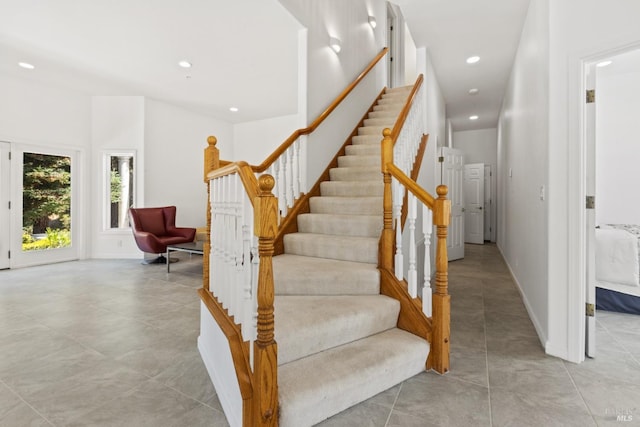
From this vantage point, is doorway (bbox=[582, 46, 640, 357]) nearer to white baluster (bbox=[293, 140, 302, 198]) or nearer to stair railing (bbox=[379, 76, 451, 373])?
stair railing (bbox=[379, 76, 451, 373])

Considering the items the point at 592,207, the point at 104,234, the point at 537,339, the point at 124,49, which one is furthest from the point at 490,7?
the point at 104,234

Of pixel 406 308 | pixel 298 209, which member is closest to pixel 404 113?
pixel 298 209

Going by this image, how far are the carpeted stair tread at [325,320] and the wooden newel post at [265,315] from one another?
329 mm

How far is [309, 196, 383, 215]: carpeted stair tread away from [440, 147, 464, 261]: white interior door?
115 inches

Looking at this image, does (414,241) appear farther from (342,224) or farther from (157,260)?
(157,260)

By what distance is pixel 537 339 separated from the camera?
2.57m

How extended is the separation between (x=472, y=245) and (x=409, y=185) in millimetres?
6201

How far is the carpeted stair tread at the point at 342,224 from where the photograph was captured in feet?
9.68

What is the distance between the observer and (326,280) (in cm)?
241

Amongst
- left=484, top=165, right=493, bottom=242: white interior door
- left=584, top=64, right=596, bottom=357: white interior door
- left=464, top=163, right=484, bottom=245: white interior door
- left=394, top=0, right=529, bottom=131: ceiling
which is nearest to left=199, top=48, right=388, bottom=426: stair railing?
left=584, top=64, right=596, bottom=357: white interior door

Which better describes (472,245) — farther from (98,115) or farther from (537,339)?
(98,115)

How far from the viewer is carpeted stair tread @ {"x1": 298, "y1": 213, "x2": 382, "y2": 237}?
2.95 m

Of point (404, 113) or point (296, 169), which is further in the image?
point (296, 169)

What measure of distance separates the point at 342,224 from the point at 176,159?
519cm
